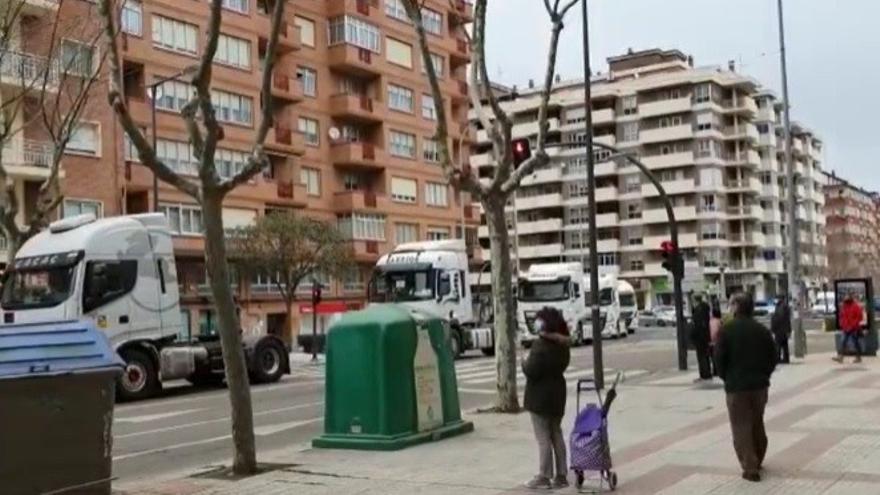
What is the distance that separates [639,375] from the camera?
2391 cm

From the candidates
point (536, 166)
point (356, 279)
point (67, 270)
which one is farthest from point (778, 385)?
point (356, 279)

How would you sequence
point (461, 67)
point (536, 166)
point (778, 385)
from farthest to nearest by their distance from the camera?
point (461, 67) < point (778, 385) < point (536, 166)

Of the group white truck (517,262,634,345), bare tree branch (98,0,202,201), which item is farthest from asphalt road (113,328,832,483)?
white truck (517,262,634,345)

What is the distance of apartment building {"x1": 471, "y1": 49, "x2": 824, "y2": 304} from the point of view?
304ft

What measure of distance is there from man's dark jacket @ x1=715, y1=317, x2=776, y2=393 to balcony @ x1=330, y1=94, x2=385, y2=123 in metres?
49.2

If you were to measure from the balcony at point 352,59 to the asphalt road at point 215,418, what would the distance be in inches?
1221

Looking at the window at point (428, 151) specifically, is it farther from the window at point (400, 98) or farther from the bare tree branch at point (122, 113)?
the bare tree branch at point (122, 113)

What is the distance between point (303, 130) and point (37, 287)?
116 ft

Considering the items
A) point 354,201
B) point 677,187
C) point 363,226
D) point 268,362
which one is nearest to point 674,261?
point 268,362

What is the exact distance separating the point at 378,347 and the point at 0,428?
5016 millimetres

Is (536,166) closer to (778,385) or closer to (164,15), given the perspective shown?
(778,385)

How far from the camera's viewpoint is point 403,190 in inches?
2441

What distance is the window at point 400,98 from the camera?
61678mm

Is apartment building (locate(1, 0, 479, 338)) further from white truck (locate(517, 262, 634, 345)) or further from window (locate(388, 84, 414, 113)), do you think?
white truck (locate(517, 262, 634, 345))
